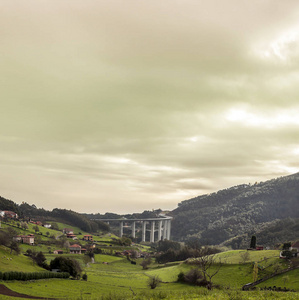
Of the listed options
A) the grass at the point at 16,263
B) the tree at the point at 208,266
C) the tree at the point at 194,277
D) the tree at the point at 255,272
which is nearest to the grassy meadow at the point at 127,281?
the grass at the point at 16,263

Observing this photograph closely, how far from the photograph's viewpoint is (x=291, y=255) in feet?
338

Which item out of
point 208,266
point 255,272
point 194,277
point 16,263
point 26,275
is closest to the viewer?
point 26,275

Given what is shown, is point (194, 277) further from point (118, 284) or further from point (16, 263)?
point (16, 263)

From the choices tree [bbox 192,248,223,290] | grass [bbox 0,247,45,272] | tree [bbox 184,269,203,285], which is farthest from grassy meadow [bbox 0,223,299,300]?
tree [bbox 192,248,223,290]

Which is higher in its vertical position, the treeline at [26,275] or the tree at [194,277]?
the treeline at [26,275]

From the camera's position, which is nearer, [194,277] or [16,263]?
[16,263]

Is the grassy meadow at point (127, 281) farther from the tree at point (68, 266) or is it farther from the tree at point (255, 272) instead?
the tree at point (68, 266)

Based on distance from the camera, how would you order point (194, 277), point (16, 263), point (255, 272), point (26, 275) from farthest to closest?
point (194, 277)
point (255, 272)
point (16, 263)
point (26, 275)

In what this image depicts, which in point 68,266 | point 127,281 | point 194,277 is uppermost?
point 68,266

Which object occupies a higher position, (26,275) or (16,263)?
(26,275)

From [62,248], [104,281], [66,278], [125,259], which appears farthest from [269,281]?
[62,248]

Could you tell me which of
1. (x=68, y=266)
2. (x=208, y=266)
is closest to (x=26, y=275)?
(x=68, y=266)

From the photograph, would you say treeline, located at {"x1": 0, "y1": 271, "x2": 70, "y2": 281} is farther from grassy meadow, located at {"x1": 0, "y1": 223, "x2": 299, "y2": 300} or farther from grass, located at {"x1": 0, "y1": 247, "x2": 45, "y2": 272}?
grass, located at {"x1": 0, "y1": 247, "x2": 45, "y2": 272}

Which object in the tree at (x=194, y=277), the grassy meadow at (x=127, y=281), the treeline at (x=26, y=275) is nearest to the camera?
the grassy meadow at (x=127, y=281)
